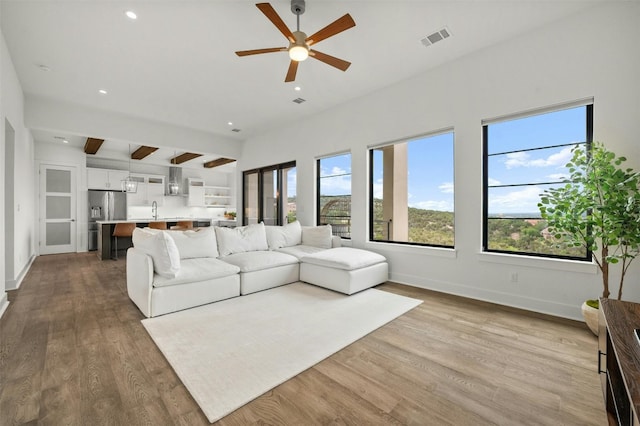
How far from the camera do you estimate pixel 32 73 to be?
406 cm

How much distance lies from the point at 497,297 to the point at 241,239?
144 inches

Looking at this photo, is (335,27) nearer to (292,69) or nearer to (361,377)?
(292,69)

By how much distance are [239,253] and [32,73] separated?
12.8 feet

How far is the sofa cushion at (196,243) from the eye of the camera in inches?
152

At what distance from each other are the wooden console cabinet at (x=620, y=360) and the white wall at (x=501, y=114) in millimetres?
1576

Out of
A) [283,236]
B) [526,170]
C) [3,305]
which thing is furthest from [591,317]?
[3,305]

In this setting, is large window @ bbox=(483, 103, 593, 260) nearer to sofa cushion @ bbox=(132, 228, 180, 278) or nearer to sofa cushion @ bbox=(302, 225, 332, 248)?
sofa cushion @ bbox=(302, 225, 332, 248)

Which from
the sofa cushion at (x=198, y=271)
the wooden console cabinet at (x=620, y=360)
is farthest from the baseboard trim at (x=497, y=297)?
the sofa cushion at (x=198, y=271)

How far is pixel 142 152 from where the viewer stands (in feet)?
26.5

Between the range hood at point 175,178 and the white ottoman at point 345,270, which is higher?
the range hood at point 175,178

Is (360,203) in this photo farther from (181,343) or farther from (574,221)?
(181,343)

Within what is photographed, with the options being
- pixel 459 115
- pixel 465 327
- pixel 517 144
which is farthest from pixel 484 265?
pixel 459 115

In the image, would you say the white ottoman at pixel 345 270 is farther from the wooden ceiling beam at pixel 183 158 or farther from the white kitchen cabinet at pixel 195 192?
the white kitchen cabinet at pixel 195 192

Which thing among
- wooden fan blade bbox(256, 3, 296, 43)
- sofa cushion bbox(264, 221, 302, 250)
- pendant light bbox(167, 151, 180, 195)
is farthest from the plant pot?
pendant light bbox(167, 151, 180, 195)
